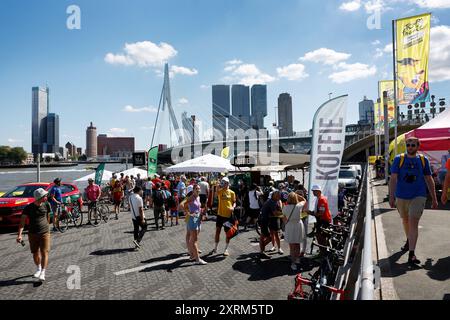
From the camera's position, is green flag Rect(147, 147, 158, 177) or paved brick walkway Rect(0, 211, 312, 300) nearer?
paved brick walkway Rect(0, 211, 312, 300)

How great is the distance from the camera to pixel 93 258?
7566 millimetres

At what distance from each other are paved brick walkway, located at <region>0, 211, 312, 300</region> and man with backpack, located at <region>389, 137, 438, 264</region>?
2.19 metres

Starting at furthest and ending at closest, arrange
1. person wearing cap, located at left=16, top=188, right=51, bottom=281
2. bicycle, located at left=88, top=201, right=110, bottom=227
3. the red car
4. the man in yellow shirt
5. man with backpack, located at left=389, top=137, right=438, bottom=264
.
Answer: bicycle, located at left=88, top=201, right=110, bottom=227 → the red car → the man in yellow shirt → person wearing cap, located at left=16, top=188, right=51, bottom=281 → man with backpack, located at left=389, top=137, right=438, bottom=264

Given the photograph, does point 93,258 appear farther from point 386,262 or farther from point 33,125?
point 33,125

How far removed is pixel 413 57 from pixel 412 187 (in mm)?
13697

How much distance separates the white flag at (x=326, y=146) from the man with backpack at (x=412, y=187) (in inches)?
68.5

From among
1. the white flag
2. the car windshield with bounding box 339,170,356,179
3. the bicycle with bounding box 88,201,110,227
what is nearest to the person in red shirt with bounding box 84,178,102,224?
the bicycle with bounding box 88,201,110,227

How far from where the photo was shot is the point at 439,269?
4711mm

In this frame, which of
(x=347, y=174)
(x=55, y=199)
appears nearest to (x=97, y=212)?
(x=55, y=199)

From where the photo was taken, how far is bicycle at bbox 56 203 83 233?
11328 millimetres

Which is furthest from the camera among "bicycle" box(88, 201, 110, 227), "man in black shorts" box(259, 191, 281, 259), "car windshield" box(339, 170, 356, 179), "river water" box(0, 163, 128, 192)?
"river water" box(0, 163, 128, 192)

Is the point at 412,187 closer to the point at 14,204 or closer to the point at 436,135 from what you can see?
the point at 436,135

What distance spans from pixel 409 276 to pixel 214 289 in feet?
9.87

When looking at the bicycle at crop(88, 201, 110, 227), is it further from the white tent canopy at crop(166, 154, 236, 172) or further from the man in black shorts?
the man in black shorts
